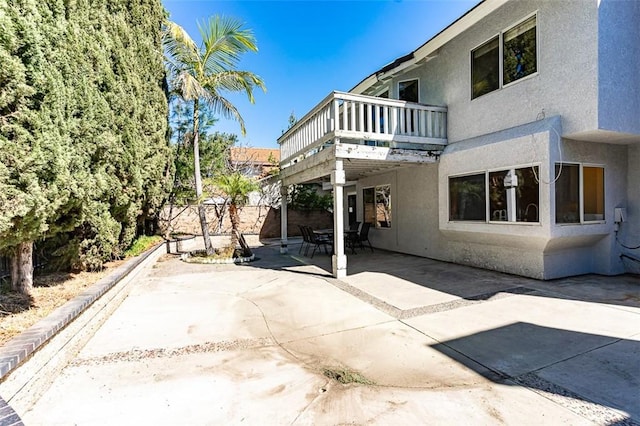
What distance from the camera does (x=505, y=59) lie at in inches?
287

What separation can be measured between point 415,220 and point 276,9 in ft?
29.8

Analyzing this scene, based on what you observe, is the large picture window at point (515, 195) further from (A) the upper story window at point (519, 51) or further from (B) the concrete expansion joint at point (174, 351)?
(B) the concrete expansion joint at point (174, 351)

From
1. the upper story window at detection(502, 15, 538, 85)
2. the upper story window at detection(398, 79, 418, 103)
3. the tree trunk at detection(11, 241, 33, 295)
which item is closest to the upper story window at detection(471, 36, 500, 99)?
the upper story window at detection(502, 15, 538, 85)

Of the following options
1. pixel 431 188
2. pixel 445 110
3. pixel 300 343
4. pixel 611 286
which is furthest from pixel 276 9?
pixel 611 286

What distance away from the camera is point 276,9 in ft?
37.5

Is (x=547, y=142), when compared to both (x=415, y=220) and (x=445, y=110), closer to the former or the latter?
(x=445, y=110)

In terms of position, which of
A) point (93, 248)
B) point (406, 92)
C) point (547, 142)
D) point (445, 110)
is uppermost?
→ point (406, 92)

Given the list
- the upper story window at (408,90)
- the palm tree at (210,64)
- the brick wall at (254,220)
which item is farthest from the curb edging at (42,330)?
the brick wall at (254,220)

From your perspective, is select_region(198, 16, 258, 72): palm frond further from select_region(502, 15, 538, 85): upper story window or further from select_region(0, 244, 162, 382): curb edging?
select_region(0, 244, 162, 382): curb edging

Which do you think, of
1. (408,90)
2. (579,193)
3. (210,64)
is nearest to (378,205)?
(408,90)

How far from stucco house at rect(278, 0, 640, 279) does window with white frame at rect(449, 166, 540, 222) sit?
25 millimetres

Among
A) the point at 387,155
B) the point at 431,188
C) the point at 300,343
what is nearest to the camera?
the point at 300,343

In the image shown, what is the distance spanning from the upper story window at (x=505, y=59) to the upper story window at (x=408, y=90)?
2.42m

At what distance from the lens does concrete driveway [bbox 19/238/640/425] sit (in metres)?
2.68
